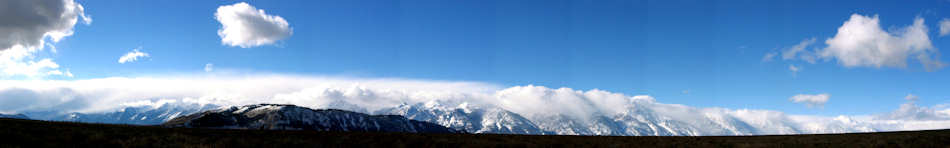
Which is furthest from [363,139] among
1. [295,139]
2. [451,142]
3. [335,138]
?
[451,142]

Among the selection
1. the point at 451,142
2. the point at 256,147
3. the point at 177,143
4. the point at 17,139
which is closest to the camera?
the point at 17,139

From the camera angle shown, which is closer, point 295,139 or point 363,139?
point 295,139

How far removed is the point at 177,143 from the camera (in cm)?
2011

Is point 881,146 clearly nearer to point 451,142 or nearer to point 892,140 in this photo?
point 892,140

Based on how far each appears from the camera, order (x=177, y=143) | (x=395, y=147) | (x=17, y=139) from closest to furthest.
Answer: (x=17, y=139)
(x=177, y=143)
(x=395, y=147)

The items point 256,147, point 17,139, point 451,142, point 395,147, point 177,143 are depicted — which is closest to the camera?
point 17,139

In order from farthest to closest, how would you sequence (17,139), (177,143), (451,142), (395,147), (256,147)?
(451,142) < (395,147) < (256,147) < (177,143) < (17,139)

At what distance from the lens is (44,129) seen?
22562 millimetres

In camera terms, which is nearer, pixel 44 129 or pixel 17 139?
pixel 17 139

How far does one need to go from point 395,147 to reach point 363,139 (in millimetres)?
4094

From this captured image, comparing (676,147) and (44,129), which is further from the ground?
(44,129)

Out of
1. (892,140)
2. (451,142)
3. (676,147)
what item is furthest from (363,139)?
(892,140)

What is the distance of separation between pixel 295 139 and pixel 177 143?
21.5 ft

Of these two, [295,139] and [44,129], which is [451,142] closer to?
[295,139]
